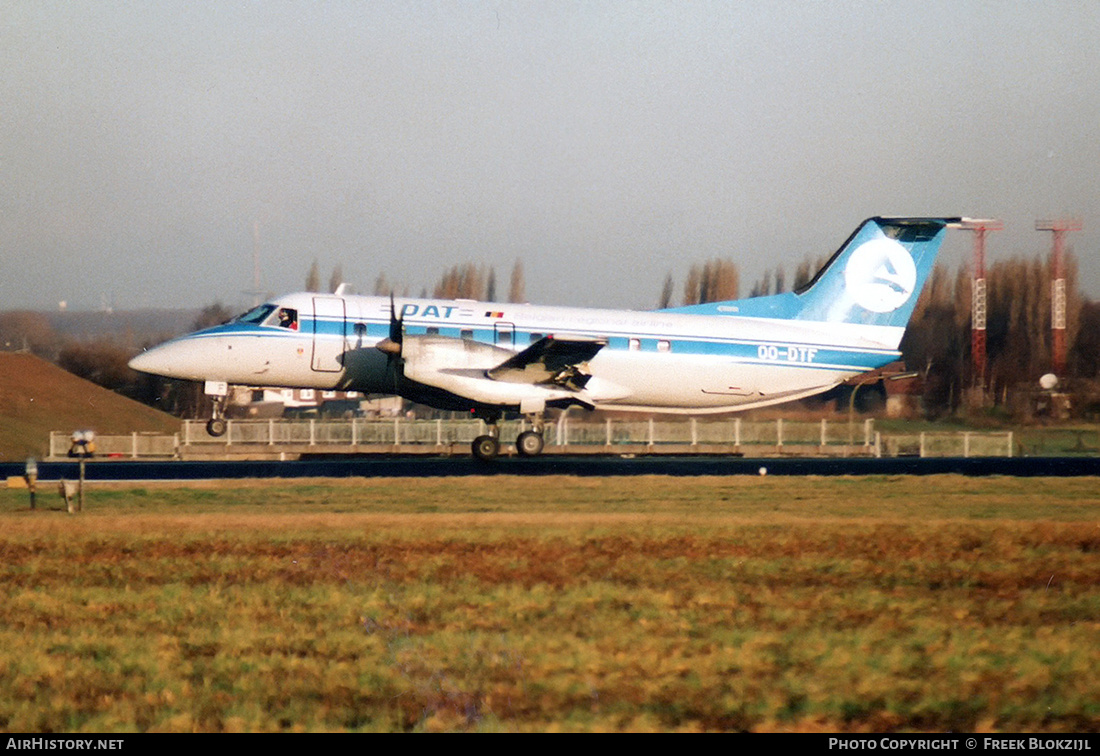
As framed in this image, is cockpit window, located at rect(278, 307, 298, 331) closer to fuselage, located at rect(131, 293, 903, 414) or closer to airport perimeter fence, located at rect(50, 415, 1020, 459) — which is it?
fuselage, located at rect(131, 293, 903, 414)

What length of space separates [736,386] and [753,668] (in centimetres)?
2135

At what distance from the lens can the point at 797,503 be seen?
19.8 metres

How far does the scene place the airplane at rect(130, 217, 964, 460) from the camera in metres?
26.8

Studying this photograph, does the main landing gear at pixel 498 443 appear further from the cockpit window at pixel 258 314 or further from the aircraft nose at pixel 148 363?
the aircraft nose at pixel 148 363

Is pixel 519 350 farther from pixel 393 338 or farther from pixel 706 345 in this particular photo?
pixel 706 345

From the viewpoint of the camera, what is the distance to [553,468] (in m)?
27.8

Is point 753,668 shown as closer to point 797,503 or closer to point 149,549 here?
point 149,549

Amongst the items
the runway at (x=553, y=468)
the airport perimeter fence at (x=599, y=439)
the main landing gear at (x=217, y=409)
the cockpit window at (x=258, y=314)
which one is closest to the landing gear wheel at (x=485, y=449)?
the runway at (x=553, y=468)

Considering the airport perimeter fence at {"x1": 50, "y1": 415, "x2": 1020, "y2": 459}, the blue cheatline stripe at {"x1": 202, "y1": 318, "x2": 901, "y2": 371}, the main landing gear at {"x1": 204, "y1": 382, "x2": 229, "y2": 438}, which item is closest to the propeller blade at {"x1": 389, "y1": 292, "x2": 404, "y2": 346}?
the blue cheatline stripe at {"x1": 202, "y1": 318, "x2": 901, "y2": 371}

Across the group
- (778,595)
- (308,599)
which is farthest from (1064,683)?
(308,599)

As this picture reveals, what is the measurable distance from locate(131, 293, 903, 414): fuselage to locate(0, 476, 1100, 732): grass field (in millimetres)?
9015

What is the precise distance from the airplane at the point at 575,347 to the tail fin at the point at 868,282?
0.03m

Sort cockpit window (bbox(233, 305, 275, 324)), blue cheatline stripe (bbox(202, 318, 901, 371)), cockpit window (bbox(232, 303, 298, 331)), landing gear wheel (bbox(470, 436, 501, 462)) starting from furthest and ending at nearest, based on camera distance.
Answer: landing gear wheel (bbox(470, 436, 501, 462))
cockpit window (bbox(233, 305, 275, 324))
blue cheatline stripe (bbox(202, 318, 901, 371))
cockpit window (bbox(232, 303, 298, 331))

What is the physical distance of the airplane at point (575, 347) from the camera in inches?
1053
